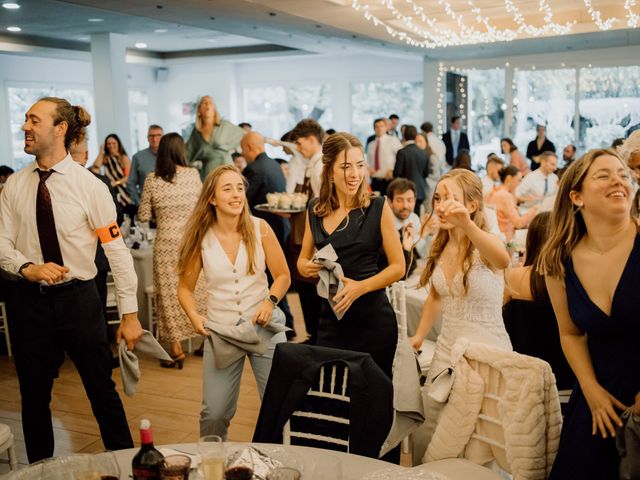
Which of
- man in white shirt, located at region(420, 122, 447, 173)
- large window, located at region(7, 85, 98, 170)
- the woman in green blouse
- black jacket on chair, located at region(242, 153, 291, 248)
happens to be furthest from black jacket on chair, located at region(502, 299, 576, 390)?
large window, located at region(7, 85, 98, 170)

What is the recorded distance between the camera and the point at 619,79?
12922 mm

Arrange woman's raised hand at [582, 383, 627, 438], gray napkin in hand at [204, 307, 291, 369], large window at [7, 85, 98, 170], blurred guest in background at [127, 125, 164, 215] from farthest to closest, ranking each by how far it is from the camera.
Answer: large window at [7, 85, 98, 170] < blurred guest in background at [127, 125, 164, 215] < gray napkin in hand at [204, 307, 291, 369] < woman's raised hand at [582, 383, 627, 438]

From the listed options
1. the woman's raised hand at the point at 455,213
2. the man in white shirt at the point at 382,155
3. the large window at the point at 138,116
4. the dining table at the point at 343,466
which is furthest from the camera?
the large window at the point at 138,116

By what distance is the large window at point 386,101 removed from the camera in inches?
639

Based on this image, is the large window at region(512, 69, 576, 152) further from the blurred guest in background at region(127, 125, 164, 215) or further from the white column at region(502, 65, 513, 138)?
the blurred guest in background at region(127, 125, 164, 215)

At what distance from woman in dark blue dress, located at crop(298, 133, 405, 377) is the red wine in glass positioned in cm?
127

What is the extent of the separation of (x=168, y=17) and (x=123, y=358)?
679 centimetres

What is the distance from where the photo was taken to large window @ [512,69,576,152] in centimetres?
1341

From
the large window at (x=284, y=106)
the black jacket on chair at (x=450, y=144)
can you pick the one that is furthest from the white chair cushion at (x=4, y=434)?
the large window at (x=284, y=106)

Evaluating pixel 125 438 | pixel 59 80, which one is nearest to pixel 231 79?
pixel 59 80

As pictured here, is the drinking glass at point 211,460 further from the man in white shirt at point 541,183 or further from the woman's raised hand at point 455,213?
the man in white shirt at point 541,183

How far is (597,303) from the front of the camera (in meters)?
1.87

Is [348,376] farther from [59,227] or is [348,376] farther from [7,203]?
[7,203]

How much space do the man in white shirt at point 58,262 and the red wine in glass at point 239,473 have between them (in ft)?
4.36
